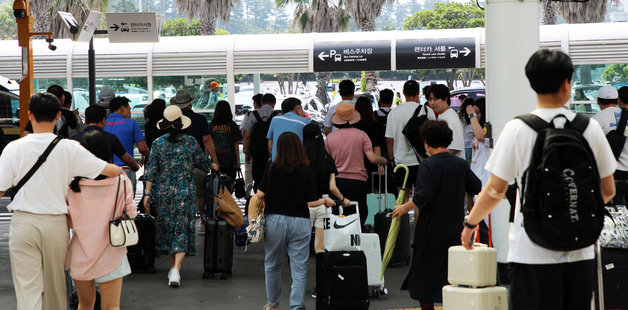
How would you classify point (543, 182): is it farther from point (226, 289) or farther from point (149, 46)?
point (149, 46)

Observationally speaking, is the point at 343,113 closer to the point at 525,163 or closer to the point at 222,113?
the point at 222,113

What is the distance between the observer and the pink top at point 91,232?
5.55 metres

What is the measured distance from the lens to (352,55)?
16016 millimetres

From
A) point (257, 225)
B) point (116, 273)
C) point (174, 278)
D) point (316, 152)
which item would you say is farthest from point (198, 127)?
point (116, 273)

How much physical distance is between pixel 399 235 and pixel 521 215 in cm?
520

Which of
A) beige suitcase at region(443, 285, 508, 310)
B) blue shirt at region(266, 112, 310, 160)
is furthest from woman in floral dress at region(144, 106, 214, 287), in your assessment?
beige suitcase at region(443, 285, 508, 310)

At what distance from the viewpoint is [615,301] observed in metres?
5.89

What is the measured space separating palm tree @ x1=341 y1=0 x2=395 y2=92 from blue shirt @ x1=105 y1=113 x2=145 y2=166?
24.2m

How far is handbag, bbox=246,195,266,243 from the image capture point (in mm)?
6543

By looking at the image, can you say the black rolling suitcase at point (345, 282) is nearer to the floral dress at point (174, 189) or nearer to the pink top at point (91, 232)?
the pink top at point (91, 232)

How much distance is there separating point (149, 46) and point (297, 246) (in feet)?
36.5

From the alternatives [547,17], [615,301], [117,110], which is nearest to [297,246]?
[615,301]

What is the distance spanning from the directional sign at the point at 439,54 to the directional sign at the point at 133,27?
5.30 metres

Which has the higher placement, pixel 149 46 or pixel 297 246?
pixel 149 46
